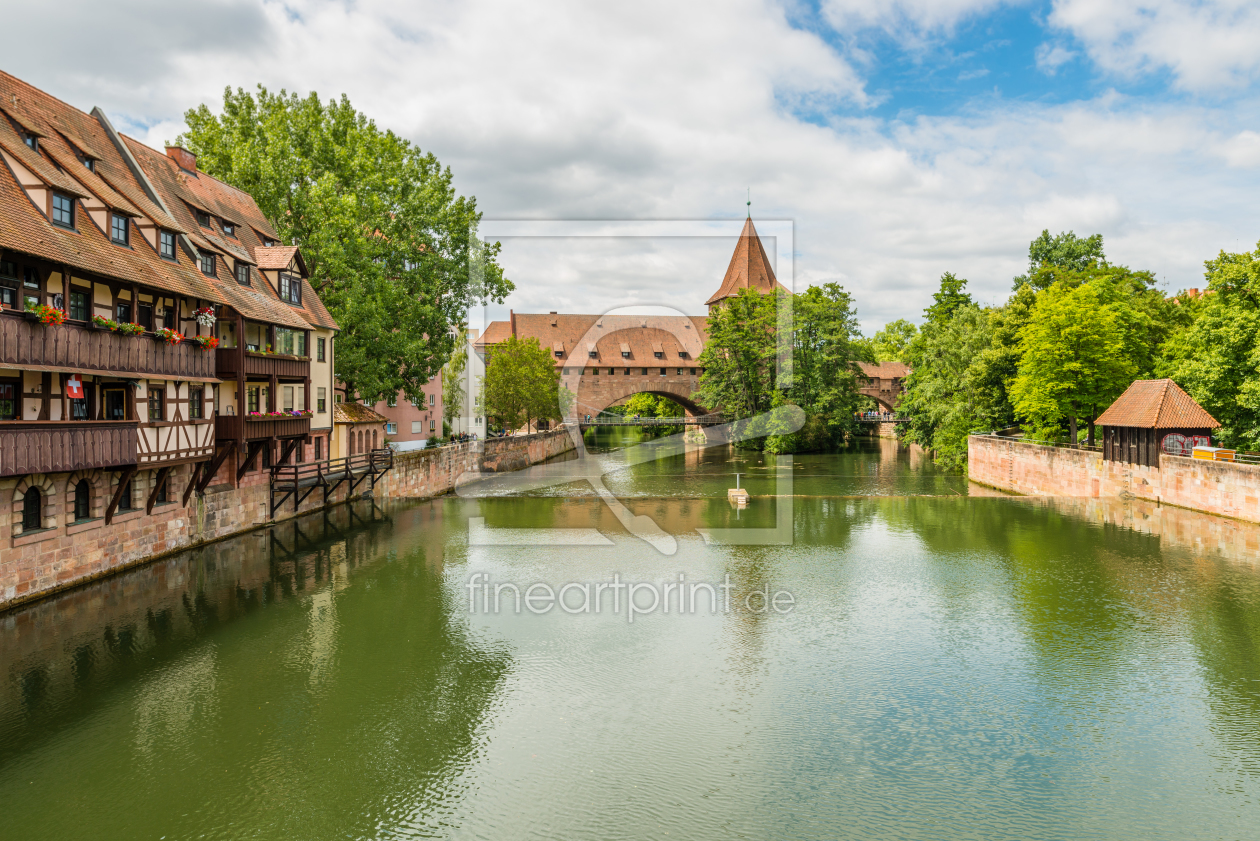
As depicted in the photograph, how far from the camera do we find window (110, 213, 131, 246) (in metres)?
19.0

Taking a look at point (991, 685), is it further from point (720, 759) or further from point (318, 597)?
point (318, 597)

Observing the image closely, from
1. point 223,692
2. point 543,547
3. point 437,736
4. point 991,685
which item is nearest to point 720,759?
point 437,736

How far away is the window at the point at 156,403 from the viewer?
64.3 ft

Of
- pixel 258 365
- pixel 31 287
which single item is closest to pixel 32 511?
pixel 31 287

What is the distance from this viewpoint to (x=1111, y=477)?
32031 millimetres

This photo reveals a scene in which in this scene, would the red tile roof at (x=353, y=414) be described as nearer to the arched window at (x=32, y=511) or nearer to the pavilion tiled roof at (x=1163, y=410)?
the arched window at (x=32, y=511)

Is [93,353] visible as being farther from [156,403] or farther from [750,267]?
[750,267]

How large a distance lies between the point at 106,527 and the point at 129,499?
125 cm

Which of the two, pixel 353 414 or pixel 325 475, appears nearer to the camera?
pixel 325 475

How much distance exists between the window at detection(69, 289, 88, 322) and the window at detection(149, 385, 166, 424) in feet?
8.78

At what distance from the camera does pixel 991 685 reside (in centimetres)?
1326

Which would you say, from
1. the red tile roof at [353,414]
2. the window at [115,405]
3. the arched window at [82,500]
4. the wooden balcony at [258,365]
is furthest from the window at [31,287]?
the red tile roof at [353,414]

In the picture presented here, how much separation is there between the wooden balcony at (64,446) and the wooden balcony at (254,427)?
14.1ft

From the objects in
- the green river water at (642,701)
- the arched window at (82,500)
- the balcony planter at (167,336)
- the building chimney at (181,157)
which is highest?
the building chimney at (181,157)
